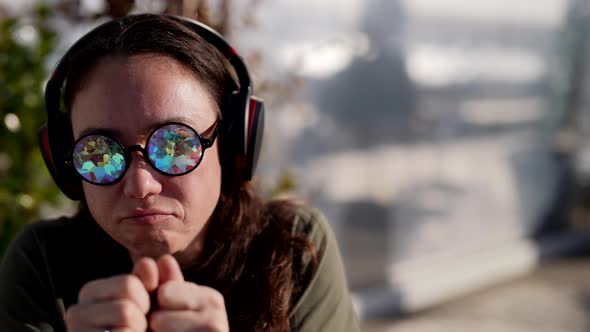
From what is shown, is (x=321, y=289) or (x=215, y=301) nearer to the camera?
(x=215, y=301)

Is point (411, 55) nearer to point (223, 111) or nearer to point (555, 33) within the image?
point (555, 33)

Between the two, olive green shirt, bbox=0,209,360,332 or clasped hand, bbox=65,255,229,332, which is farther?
olive green shirt, bbox=0,209,360,332

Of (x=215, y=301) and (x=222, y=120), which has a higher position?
(x=222, y=120)

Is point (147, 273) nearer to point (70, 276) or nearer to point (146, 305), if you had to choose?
point (146, 305)

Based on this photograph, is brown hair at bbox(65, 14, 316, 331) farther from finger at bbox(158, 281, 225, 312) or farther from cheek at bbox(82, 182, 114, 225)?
finger at bbox(158, 281, 225, 312)

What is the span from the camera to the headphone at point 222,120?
94 cm

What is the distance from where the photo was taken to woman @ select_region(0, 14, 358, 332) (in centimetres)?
72

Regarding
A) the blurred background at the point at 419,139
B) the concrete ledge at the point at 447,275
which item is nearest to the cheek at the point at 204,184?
the blurred background at the point at 419,139

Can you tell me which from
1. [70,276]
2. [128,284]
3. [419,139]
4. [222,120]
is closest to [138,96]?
[222,120]

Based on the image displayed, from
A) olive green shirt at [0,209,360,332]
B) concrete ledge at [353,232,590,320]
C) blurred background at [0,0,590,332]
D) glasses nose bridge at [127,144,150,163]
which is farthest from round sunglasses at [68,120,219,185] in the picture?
concrete ledge at [353,232,590,320]

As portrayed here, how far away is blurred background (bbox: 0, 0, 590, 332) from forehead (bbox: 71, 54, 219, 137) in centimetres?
101

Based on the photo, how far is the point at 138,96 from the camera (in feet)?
2.70

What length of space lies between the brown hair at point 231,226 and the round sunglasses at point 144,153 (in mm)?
99

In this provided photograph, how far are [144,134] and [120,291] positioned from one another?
23 centimetres
